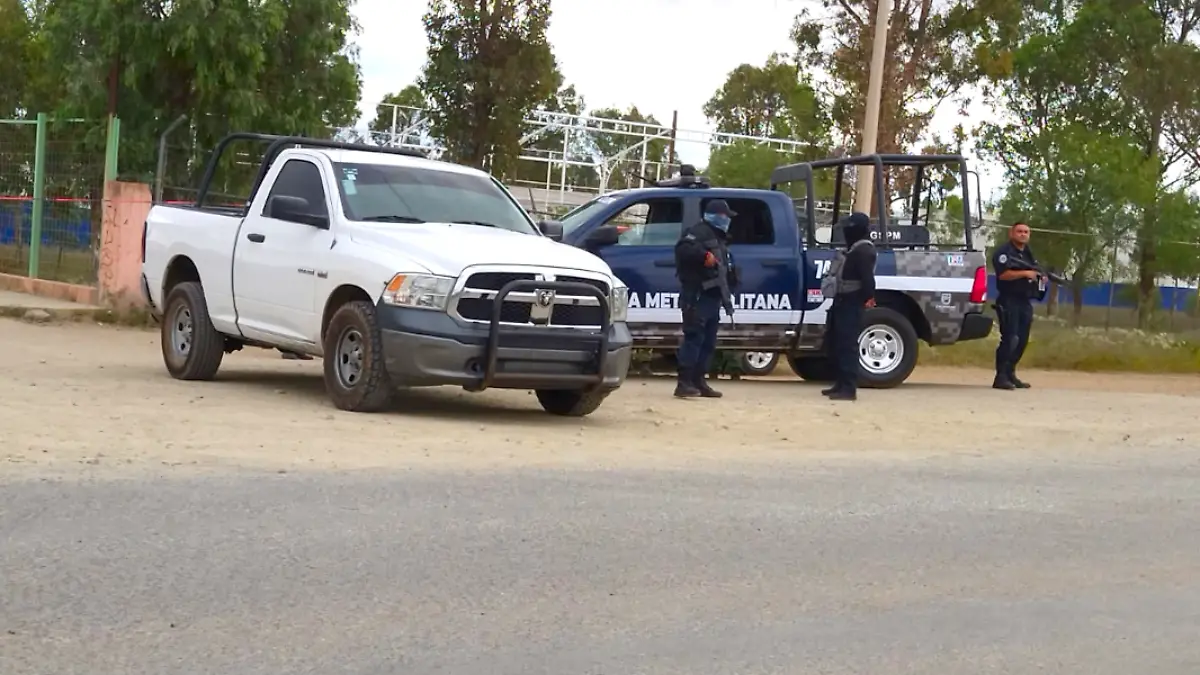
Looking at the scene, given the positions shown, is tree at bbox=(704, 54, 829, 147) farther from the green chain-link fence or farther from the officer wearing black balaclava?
the officer wearing black balaclava

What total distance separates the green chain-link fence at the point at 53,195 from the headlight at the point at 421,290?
1000 cm

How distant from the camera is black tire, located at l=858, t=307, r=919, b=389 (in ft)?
54.5

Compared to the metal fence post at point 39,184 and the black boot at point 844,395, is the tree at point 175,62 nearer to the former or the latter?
the metal fence post at point 39,184

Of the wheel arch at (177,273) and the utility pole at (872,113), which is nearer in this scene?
the wheel arch at (177,273)

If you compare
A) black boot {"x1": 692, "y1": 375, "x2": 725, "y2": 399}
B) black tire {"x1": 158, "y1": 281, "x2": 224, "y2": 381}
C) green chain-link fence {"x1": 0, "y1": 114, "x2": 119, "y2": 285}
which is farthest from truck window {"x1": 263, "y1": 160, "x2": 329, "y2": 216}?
green chain-link fence {"x1": 0, "y1": 114, "x2": 119, "y2": 285}

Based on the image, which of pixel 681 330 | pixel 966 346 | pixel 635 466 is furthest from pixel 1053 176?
pixel 635 466

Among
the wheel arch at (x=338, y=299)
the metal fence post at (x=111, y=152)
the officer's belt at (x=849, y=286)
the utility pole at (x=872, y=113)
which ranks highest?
the utility pole at (x=872, y=113)

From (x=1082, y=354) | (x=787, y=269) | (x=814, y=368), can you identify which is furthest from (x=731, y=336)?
(x=1082, y=354)

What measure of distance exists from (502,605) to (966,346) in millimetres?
18196

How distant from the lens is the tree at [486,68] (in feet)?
76.0

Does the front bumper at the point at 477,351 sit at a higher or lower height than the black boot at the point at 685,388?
higher

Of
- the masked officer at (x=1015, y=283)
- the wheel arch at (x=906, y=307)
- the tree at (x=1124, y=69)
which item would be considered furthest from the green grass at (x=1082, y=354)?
the tree at (x=1124, y=69)

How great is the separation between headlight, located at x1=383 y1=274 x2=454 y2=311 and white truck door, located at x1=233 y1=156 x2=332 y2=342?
91cm

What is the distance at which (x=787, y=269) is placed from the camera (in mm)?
16047
